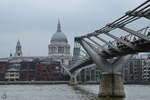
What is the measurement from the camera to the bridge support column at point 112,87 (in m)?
49.3

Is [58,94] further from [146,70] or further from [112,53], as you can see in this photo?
[146,70]

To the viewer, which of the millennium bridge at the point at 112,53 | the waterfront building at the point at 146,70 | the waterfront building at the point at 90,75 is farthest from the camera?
the waterfront building at the point at 90,75

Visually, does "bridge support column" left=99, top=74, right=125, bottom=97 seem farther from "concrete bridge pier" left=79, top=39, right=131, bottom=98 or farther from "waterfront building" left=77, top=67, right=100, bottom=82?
"waterfront building" left=77, top=67, right=100, bottom=82

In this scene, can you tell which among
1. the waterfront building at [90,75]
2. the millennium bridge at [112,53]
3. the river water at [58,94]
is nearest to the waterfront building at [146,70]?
the waterfront building at [90,75]

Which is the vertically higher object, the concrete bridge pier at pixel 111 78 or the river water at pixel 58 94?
the concrete bridge pier at pixel 111 78

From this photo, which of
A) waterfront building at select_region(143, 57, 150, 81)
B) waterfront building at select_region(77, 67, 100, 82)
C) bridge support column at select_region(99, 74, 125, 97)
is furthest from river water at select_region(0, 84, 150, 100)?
waterfront building at select_region(77, 67, 100, 82)

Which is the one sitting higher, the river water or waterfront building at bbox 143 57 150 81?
waterfront building at bbox 143 57 150 81

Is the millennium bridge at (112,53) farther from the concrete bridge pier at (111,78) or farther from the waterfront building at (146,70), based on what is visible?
the waterfront building at (146,70)

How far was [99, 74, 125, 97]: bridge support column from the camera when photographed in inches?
1942

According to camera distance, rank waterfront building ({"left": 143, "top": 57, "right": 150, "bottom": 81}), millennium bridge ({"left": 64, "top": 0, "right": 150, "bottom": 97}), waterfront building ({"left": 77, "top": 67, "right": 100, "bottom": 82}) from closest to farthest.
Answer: millennium bridge ({"left": 64, "top": 0, "right": 150, "bottom": 97})
waterfront building ({"left": 143, "top": 57, "right": 150, "bottom": 81})
waterfront building ({"left": 77, "top": 67, "right": 100, "bottom": 82})

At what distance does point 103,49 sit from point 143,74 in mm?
112270

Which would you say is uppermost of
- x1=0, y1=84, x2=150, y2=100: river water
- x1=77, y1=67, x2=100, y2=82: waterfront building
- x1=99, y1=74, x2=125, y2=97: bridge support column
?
x1=77, y1=67, x2=100, y2=82: waterfront building

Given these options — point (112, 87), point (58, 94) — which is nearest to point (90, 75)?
point (58, 94)

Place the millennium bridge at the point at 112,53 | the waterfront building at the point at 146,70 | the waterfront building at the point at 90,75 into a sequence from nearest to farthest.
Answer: the millennium bridge at the point at 112,53, the waterfront building at the point at 146,70, the waterfront building at the point at 90,75
